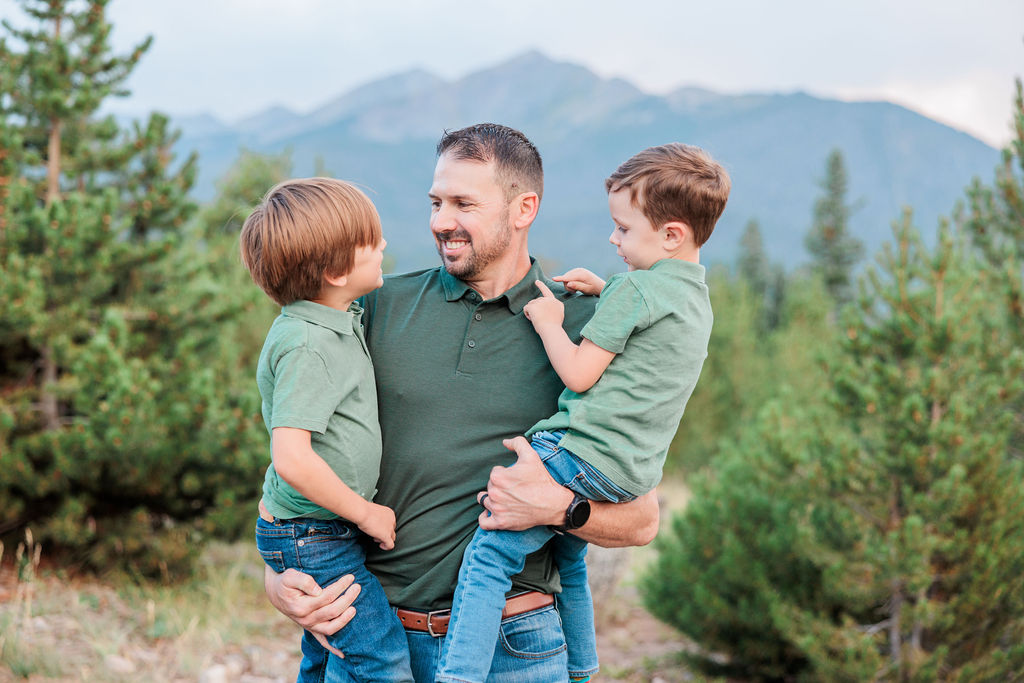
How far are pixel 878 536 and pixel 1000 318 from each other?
205 centimetres

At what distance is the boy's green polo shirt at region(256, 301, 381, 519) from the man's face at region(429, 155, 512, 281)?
0.38 metres

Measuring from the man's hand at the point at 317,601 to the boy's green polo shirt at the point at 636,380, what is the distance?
66 centimetres

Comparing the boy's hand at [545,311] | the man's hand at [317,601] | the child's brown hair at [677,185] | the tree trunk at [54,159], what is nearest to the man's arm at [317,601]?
the man's hand at [317,601]

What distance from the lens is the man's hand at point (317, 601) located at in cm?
198

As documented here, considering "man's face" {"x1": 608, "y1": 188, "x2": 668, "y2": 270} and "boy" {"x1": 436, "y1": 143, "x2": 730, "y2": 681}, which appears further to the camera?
"man's face" {"x1": 608, "y1": 188, "x2": 668, "y2": 270}

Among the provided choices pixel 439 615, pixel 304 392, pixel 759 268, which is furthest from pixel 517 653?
pixel 759 268

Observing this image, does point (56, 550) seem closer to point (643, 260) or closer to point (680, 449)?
point (643, 260)

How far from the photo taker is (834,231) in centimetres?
3703

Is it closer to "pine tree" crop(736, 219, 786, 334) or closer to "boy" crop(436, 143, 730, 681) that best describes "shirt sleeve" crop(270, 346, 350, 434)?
"boy" crop(436, 143, 730, 681)

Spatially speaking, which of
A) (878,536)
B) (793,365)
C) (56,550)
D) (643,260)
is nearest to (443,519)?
(643,260)

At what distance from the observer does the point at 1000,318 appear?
5.84m

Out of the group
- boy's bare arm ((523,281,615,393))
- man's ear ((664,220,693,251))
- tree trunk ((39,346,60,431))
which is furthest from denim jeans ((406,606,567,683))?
tree trunk ((39,346,60,431))

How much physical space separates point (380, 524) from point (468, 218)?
0.89 m

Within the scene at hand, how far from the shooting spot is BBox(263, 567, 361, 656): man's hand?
1.98 m
